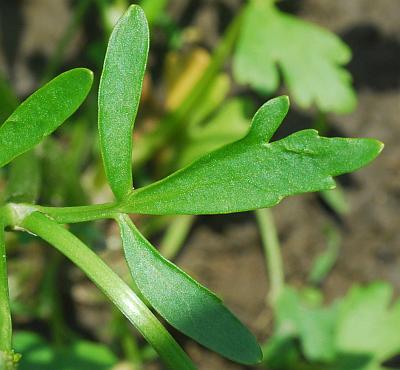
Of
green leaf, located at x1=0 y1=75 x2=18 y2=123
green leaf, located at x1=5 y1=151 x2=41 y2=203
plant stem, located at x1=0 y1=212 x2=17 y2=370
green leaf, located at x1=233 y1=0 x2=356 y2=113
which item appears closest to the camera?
plant stem, located at x1=0 y1=212 x2=17 y2=370

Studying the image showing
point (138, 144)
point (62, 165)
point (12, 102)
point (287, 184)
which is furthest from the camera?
point (138, 144)

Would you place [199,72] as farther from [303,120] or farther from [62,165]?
[62,165]

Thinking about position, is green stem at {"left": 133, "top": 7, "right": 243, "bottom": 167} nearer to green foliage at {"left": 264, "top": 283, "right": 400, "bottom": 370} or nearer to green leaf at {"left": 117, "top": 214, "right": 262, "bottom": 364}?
green foliage at {"left": 264, "top": 283, "right": 400, "bottom": 370}

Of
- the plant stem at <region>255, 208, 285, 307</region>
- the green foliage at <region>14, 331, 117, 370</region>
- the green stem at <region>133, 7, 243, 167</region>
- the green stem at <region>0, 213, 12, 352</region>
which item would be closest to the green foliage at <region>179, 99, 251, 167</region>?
the green stem at <region>133, 7, 243, 167</region>

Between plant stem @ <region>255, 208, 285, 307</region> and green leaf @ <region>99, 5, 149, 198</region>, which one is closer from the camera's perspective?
green leaf @ <region>99, 5, 149, 198</region>

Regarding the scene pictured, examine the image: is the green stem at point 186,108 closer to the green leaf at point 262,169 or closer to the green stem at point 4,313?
the green leaf at point 262,169

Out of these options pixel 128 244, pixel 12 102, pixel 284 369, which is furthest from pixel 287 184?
pixel 284 369

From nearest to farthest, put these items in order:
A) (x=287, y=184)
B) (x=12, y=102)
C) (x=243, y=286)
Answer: (x=287, y=184) < (x=12, y=102) < (x=243, y=286)
